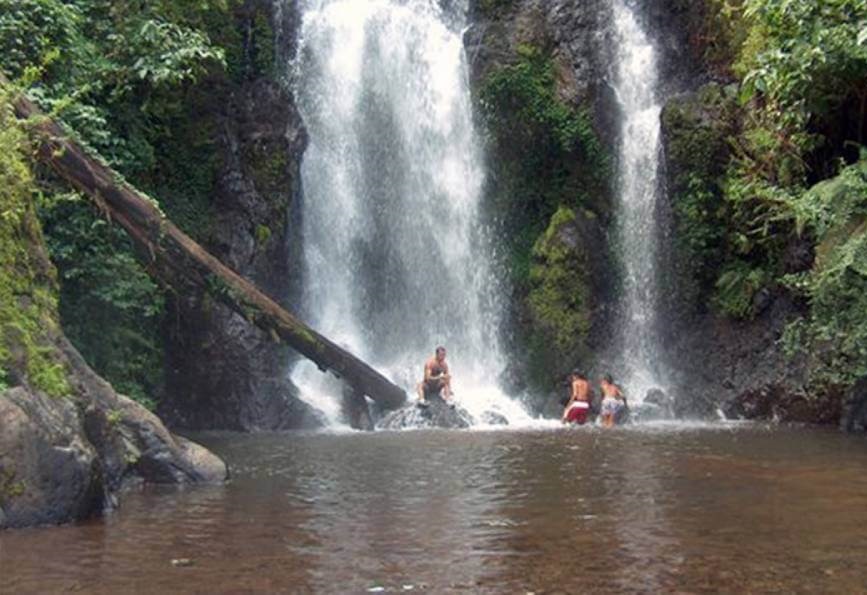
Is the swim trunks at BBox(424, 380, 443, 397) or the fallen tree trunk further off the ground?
the fallen tree trunk

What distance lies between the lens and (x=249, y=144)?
18.7 meters

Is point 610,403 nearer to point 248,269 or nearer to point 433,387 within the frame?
point 433,387

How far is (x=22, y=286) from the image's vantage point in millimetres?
8539

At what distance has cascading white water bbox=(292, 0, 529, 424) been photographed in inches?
768

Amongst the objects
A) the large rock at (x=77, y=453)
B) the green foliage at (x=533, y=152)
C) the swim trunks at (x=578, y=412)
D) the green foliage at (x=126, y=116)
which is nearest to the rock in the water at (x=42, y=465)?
the large rock at (x=77, y=453)

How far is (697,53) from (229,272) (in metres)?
11.0

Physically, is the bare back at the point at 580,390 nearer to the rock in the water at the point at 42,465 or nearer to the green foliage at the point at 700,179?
the green foliage at the point at 700,179

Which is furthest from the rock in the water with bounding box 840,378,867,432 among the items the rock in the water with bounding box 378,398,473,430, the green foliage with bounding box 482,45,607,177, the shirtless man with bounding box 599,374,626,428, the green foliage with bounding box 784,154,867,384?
the green foliage with bounding box 482,45,607,177

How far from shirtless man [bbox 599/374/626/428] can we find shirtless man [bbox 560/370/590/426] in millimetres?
274

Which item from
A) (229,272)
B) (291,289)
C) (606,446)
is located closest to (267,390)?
(291,289)

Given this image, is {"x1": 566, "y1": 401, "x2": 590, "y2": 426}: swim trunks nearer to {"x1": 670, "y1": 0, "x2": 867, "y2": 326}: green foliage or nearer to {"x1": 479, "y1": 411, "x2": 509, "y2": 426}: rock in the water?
{"x1": 479, "y1": 411, "x2": 509, "y2": 426}: rock in the water

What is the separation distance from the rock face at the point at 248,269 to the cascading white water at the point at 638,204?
5911mm

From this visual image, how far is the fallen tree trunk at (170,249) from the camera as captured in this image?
11625 millimetres

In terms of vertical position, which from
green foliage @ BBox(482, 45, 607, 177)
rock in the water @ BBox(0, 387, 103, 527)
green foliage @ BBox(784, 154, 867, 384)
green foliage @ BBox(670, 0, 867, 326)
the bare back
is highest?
green foliage @ BBox(482, 45, 607, 177)
